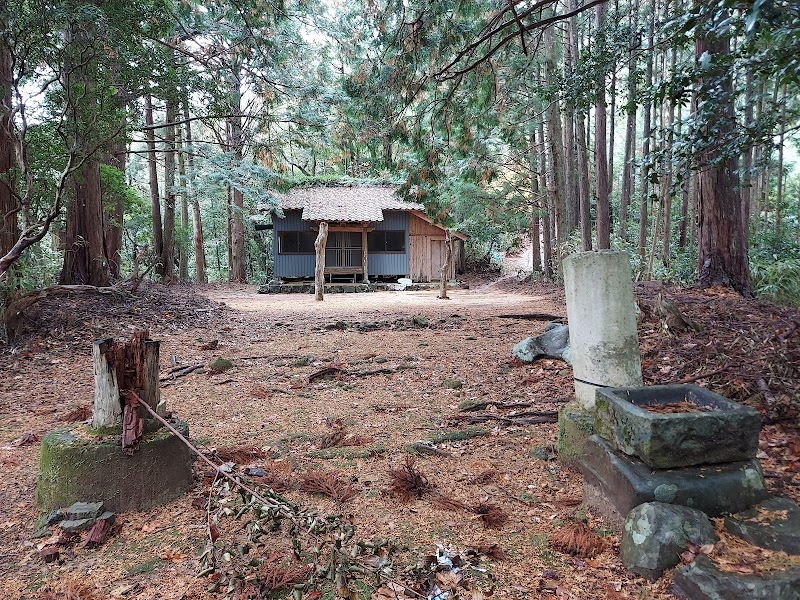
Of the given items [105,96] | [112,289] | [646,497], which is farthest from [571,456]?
Result: [112,289]

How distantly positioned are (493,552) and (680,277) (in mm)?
10144

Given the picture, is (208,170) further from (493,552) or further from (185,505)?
(493,552)

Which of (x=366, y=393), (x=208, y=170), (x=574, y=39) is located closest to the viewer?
(x=366, y=393)

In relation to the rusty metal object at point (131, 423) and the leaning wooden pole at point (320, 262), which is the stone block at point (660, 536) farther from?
the leaning wooden pole at point (320, 262)

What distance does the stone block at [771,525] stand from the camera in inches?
76.8

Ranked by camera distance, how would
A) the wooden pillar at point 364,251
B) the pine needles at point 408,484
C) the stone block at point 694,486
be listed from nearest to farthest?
the stone block at point 694,486 < the pine needles at point 408,484 < the wooden pillar at point 364,251

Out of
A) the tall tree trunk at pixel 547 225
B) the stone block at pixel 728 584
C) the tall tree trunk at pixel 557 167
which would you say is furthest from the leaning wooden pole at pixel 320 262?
the stone block at pixel 728 584

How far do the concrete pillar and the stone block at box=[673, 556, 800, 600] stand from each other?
115 cm

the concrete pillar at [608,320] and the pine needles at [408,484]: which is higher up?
the concrete pillar at [608,320]

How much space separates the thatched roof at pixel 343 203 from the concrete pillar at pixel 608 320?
644 inches

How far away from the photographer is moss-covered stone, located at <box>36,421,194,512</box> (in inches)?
99.6

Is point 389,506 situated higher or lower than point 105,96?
lower

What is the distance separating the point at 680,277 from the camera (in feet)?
34.4

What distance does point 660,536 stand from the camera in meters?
2.02
